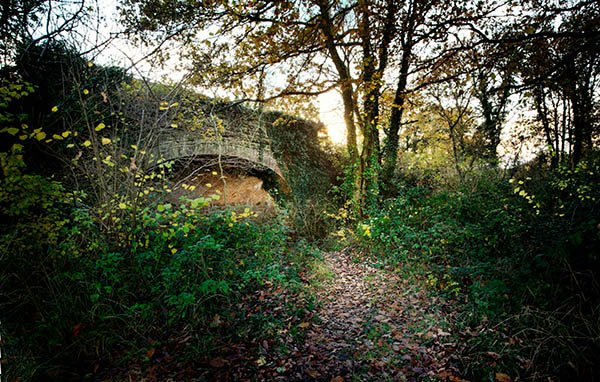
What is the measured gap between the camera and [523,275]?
2971 mm

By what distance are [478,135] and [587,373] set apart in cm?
842

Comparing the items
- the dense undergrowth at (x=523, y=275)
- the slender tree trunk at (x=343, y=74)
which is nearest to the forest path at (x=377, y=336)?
the dense undergrowth at (x=523, y=275)

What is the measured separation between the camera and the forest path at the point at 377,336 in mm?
2754

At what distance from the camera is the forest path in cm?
275

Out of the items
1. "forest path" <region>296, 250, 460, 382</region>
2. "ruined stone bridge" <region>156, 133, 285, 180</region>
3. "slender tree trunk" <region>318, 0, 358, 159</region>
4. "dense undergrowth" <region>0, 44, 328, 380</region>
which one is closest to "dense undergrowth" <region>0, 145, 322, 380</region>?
"dense undergrowth" <region>0, 44, 328, 380</region>

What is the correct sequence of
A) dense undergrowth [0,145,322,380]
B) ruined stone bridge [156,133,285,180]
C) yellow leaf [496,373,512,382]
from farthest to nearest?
ruined stone bridge [156,133,285,180], dense undergrowth [0,145,322,380], yellow leaf [496,373,512,382]

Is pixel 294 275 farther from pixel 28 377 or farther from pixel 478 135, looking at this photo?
pixel 478 135

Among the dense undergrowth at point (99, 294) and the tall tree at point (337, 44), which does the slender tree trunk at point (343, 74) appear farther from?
the dense undergrowth at point (99, 294)

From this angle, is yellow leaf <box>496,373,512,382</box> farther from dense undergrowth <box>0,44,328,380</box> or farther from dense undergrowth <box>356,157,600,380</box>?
dense undergrowth <box>0,44,328,380</box>

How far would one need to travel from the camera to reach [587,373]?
2033 millimetres

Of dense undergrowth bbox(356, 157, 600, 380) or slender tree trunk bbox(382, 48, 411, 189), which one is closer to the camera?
dense undergrowth bbox(356, 157, 600, 380)

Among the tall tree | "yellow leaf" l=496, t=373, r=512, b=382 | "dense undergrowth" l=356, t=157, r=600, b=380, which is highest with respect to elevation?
the tall tree

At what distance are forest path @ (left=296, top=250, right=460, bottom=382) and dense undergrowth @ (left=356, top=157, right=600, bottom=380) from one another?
259 millimetres

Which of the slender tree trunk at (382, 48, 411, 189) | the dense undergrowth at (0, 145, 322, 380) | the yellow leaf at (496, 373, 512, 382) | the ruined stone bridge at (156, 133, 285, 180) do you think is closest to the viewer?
the yellow leaf at (496, 373, 512, 382)
